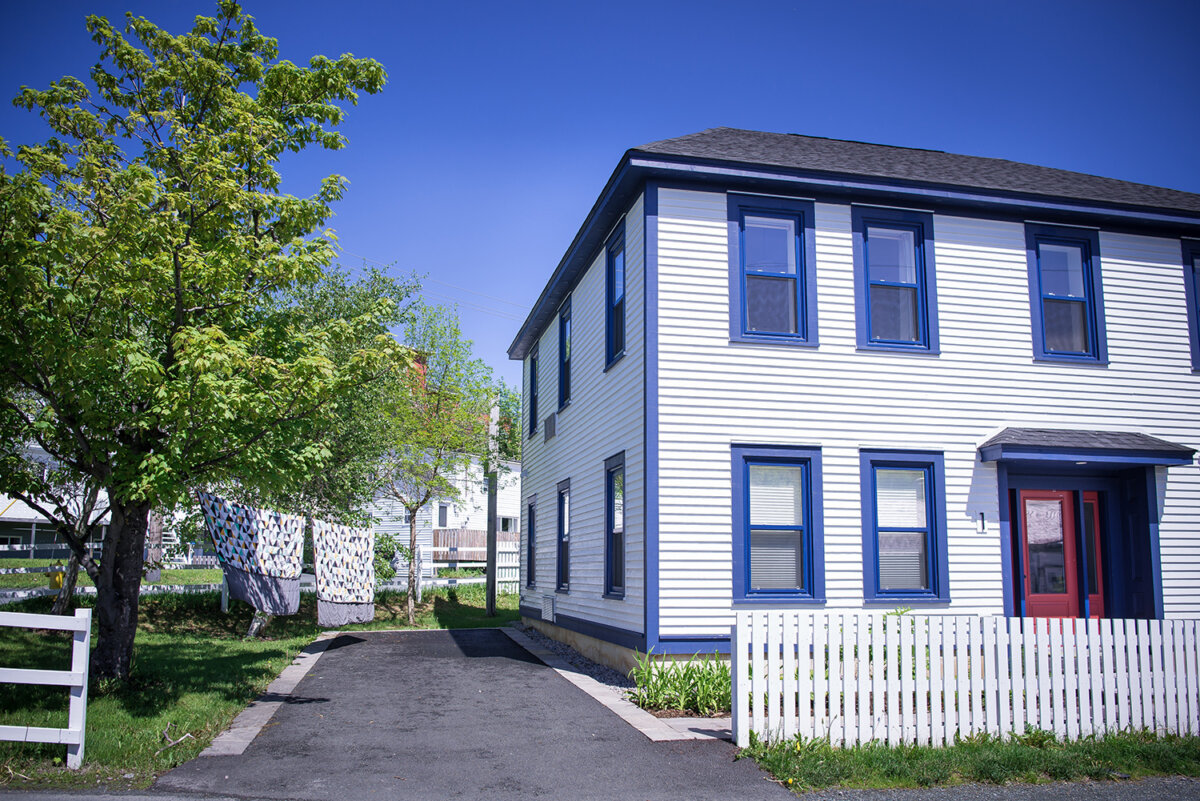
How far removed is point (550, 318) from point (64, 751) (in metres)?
12.8

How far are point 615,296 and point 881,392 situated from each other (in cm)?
410

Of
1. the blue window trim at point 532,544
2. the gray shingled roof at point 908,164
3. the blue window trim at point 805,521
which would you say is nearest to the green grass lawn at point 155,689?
the blue window trim at point 532,544

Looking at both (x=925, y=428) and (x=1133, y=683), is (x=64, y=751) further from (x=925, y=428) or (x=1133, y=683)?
(x=925, y=428)

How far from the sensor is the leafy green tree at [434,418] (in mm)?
22406

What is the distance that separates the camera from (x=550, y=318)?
18.2 meters

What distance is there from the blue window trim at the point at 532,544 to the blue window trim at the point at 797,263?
9266mm

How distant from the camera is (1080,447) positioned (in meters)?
11.5

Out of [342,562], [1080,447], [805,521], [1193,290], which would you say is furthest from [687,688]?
[1193,290]

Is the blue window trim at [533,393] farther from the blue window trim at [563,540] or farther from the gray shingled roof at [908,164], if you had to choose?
the gray shingled roof at [908,164]

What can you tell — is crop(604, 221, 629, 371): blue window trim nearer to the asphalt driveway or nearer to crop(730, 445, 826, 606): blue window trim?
crop(730, 445, 826, 606): blue window trim

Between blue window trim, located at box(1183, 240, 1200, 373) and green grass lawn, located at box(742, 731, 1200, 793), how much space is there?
7.77 m

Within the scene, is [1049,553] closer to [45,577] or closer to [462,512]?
[45,577]

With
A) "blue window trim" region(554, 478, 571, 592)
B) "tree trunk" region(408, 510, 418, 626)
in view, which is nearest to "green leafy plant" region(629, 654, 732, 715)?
"blue window trim" region(554, 478, 571, 592)

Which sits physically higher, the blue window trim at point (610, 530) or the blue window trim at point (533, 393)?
the blue window trim at point (533, 393)
